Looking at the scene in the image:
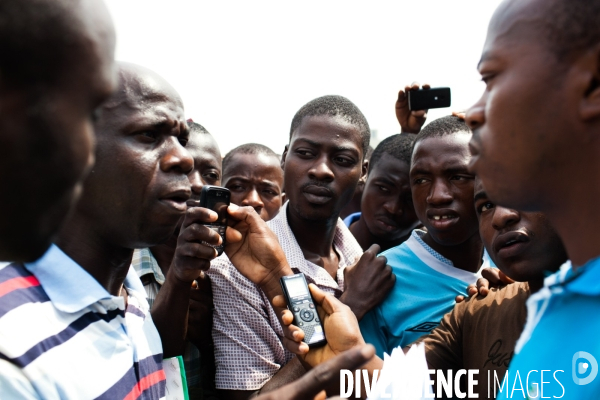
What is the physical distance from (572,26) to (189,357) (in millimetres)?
2362

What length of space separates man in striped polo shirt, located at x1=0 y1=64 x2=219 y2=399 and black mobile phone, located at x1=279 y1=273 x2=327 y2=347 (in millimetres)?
568

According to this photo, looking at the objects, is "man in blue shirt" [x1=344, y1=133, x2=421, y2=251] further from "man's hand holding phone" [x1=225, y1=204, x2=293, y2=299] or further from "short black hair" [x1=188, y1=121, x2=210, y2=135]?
"man's hand holding phone" [x1=225, y1=204, x2=293, y2=299]

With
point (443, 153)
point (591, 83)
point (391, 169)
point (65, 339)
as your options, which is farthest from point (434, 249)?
point (65, 339)

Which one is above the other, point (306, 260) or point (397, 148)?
point (397, 148)

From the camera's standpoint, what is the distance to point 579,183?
1.25 meters

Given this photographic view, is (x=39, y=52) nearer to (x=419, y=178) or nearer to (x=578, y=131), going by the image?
(x=578, y=131)

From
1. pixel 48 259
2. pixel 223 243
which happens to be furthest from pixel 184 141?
pixel 48 259

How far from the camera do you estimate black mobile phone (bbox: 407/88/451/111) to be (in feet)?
14.8

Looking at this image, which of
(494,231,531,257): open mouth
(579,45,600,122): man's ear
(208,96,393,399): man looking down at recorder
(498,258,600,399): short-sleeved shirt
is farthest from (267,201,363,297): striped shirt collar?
(579,45,600,122): man's ear

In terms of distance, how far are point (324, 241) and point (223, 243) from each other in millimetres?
1092

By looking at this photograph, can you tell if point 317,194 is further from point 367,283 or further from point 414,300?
point 414,300

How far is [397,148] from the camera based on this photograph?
4098 mm

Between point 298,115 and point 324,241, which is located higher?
point 298,115

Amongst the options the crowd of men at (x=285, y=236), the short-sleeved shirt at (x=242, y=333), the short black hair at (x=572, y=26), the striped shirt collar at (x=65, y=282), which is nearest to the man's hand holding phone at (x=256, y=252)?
the crowd of men at (x=285, y=236)
